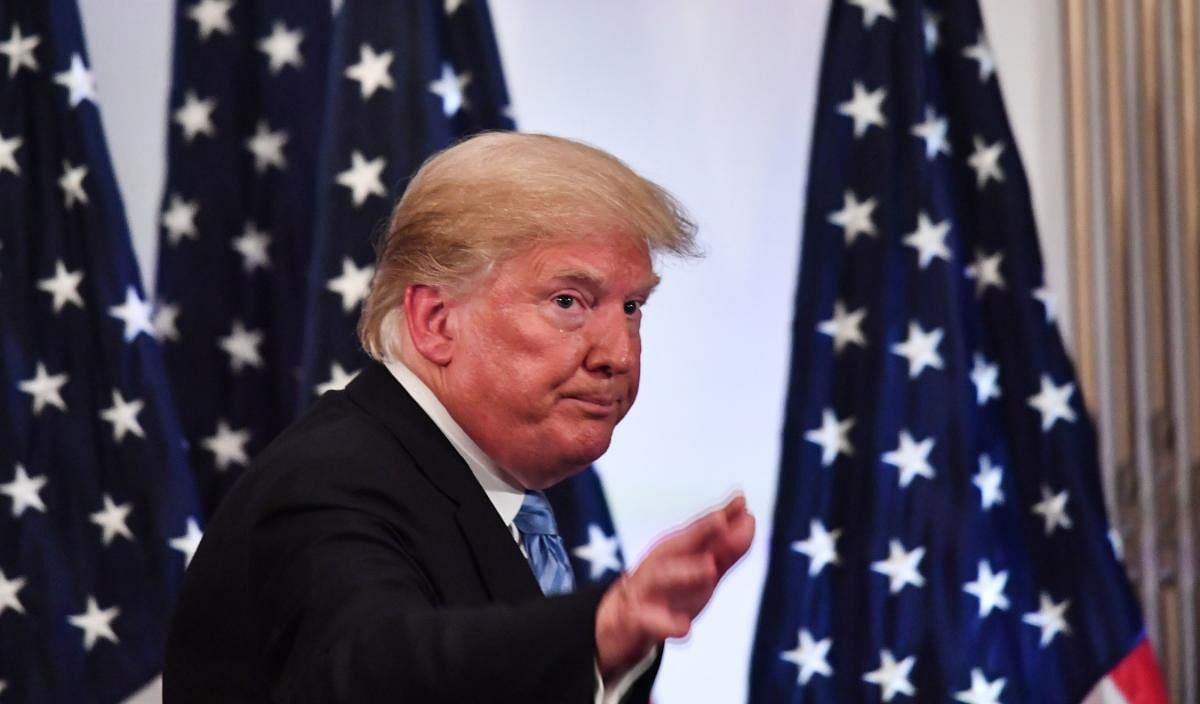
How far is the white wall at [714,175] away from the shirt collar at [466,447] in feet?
8.27

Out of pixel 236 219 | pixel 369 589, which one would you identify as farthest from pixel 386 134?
pixel 369 589

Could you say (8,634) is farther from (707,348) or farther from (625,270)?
(625,270)

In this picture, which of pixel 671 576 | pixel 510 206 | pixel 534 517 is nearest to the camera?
pixel 671 576

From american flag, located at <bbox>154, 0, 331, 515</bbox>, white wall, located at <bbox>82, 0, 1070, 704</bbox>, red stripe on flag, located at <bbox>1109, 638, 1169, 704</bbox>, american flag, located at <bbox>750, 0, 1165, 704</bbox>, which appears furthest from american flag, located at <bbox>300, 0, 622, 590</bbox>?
red stripe on flag, located at <bbox>1109, 638, 1169, 704</bbox>

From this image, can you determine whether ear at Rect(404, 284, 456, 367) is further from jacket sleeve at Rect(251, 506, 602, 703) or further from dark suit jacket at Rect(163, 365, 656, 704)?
jacket sleeve at Rect(251, 506, 602, 703)

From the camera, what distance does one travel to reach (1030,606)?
429cm

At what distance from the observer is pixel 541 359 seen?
1.98 meters

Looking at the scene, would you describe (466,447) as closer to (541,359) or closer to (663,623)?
(541,359)

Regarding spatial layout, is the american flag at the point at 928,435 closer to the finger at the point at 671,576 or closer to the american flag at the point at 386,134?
the american flag at the point at 386,134

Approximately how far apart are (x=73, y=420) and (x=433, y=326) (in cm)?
229

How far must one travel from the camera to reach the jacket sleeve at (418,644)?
138 cm

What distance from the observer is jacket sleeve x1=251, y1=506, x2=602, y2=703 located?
4.54 feet

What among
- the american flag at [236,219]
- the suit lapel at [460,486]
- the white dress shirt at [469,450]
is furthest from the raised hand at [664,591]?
the american flag at [236,219]

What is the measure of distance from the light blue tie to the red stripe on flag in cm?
264
